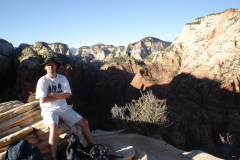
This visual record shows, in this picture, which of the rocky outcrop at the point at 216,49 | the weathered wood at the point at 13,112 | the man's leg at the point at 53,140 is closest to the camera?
the man's leg at the point at 53,140

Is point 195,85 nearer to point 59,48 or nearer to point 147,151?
point 147,151

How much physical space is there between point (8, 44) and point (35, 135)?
4308cm

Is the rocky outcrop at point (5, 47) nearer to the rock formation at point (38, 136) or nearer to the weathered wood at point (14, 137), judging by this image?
the rock formation at point (38, 136)

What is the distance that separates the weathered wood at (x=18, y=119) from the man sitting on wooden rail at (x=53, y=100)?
1.30 metres

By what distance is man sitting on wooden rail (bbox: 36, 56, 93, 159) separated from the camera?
3.51 m

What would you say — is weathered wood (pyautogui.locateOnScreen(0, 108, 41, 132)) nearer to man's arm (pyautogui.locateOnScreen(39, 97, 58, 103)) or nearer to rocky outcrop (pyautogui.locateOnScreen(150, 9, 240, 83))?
man's arm (pyautogui.locateOnScreen(39, 97, 58, 103))

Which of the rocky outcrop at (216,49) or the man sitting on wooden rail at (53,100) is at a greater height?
the rocky outcrop at (216,49)

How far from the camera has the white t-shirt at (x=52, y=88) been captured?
3.60 metres

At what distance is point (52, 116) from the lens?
356cm

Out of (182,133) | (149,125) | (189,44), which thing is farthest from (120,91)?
(149,125)

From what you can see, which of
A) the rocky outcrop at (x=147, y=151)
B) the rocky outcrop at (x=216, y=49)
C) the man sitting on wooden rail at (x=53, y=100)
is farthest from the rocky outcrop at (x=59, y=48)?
the man sitting on wooden rail at (x=53, y=100)

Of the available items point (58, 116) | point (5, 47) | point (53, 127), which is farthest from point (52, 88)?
point (5, 47)

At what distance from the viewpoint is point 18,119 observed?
14.5ft

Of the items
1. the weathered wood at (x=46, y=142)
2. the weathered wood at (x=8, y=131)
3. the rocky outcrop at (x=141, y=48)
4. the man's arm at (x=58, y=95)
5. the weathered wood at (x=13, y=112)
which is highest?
the rocky outcrop at (x=141, y=48)
